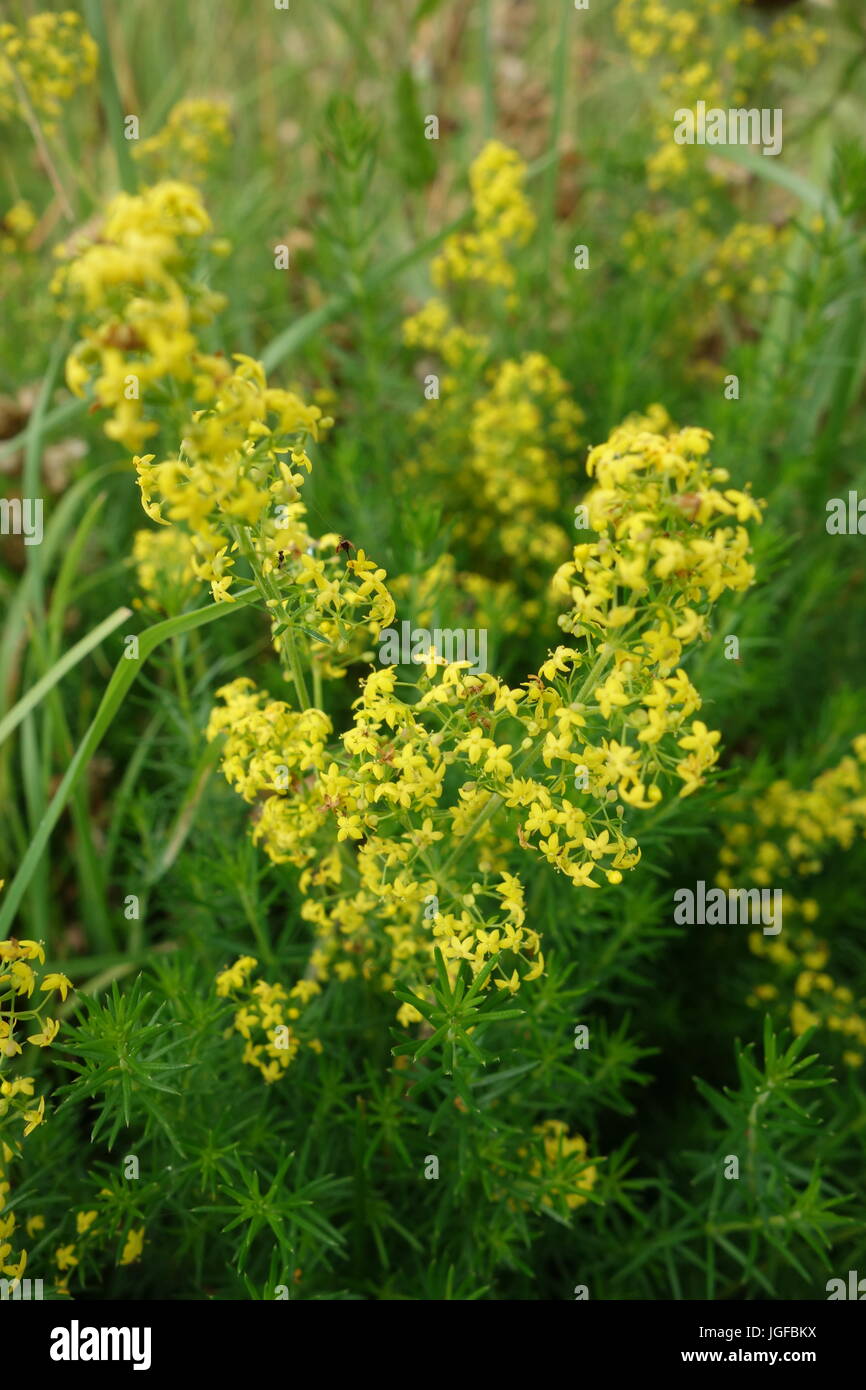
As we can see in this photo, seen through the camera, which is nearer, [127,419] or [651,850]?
[127,419]

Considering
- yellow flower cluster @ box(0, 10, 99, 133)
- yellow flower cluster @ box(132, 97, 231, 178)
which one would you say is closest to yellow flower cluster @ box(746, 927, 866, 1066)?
yellow flower cluster @ box(0, 10, 99, 133)

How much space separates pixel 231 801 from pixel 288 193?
14.0 feet

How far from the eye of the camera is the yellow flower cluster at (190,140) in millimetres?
4250

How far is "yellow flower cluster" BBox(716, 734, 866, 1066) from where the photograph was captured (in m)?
2.49

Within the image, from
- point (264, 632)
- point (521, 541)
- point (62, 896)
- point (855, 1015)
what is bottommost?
point (855, 1015)

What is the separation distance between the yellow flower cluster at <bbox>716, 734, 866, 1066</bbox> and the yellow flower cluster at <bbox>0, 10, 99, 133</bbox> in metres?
3.14

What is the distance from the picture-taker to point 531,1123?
208 cm

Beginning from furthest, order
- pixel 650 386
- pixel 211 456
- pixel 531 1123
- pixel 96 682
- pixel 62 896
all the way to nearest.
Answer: pixel 650 386, pixel 96 682, pixel 62 896, pixel 531 1123, pixel 211 456

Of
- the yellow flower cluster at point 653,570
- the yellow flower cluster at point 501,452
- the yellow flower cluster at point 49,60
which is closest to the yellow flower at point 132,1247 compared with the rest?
the yellow flower cluster at point 653,570

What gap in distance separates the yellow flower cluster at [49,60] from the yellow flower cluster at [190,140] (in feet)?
2.57

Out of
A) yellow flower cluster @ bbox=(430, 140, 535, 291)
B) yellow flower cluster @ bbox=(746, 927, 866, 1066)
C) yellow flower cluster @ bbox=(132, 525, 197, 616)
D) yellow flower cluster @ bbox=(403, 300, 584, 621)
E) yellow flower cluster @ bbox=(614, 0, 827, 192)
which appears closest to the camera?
yellow flower cluster @ bbox=(132, 525, 197, 616)

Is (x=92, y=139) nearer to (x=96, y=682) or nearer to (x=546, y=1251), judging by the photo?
(x=96, y=682)

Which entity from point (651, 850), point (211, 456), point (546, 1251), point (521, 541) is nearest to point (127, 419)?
point (211, 456)

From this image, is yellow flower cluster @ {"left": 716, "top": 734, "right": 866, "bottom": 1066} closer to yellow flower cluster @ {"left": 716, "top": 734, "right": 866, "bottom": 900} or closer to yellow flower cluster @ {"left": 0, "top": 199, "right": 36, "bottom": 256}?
yellow flower cluster @ {"left": 716, "top": 734, "right": 866, "bottom": 900}
